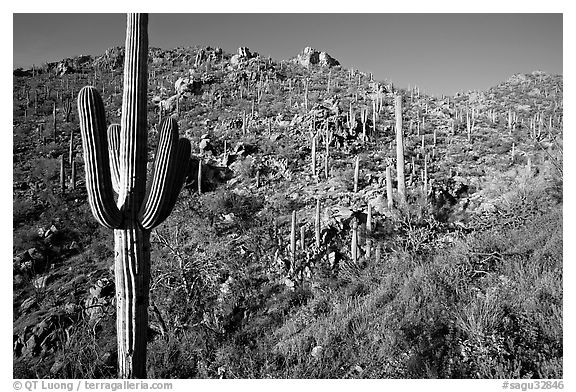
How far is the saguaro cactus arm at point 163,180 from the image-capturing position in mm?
3100

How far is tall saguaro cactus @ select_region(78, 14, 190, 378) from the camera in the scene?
9.83 feet

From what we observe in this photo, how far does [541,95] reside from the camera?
885 inches

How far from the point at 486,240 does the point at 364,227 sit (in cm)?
419

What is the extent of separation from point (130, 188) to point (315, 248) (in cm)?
677

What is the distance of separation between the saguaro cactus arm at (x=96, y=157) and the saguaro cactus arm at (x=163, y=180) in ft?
0.91

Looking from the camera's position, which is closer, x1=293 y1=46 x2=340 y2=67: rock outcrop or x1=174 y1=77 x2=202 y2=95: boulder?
x1=174 y1=77 x2=202 y2=95: boulder

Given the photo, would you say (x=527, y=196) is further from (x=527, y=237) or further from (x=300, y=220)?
(x=300, y=220)

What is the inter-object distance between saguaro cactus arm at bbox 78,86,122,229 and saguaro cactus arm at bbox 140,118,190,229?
28cm

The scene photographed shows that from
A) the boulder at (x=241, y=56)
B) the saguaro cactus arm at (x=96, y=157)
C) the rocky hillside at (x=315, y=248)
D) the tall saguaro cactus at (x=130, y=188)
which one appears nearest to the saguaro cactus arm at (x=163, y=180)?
the tall saguaro cactus at (x=130, y=188)

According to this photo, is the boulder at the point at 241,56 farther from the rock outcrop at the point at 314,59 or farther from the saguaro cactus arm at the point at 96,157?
the saguaro cactus arm at the point at 96,157

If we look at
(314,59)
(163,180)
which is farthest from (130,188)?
(314,59)

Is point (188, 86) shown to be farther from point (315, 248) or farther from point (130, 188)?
point (130, 188)

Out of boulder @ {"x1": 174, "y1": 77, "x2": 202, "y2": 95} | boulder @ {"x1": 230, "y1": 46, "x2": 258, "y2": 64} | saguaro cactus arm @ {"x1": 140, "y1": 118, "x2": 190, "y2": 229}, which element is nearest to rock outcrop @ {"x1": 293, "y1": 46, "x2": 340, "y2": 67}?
boulder @ {"x1": 230, "y1": 46, "x2": 258, "y2": 64}

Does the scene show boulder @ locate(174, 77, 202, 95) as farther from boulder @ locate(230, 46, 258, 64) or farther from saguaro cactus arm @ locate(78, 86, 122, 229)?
saguaro cactus arm @ locate(78, 86, 122, 229)
